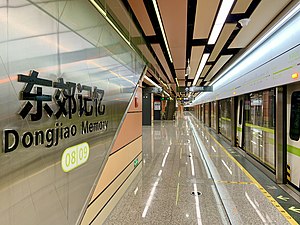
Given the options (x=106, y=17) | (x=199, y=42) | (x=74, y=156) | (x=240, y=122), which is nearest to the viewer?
(x=74, y=156)

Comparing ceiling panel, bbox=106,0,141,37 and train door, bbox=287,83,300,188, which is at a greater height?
ceiling panel, bbox=106,0,141,37

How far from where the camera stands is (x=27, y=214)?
1.20 metres

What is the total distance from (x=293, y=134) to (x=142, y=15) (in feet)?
11.6

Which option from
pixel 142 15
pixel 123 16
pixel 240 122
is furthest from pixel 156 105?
pixel 123 16

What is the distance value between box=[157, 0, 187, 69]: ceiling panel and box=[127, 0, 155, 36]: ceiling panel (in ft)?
0.91

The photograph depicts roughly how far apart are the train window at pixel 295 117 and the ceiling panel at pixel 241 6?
5.90 feet

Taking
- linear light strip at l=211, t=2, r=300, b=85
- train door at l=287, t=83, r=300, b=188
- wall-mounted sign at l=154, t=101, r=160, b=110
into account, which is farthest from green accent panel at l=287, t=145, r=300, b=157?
wall-mounted sign at l=154, t=101, r=160, b=110

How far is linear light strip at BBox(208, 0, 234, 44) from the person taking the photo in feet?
10.2

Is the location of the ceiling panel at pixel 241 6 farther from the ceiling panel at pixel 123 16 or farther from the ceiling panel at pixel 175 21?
the ceiling panel at pixel 123 16

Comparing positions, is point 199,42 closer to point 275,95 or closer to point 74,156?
point 275,95

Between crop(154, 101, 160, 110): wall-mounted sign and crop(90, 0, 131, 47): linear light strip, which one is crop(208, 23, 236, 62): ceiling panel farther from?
crop(154, 101, 160, 110): wall-mounted sign

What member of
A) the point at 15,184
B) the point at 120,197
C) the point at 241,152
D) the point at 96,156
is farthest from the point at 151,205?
the point at 241,152

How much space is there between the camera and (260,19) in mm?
3764

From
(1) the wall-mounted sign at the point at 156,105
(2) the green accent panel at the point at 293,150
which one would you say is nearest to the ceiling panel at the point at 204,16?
(2) the green accent panel at the point at 293,150
